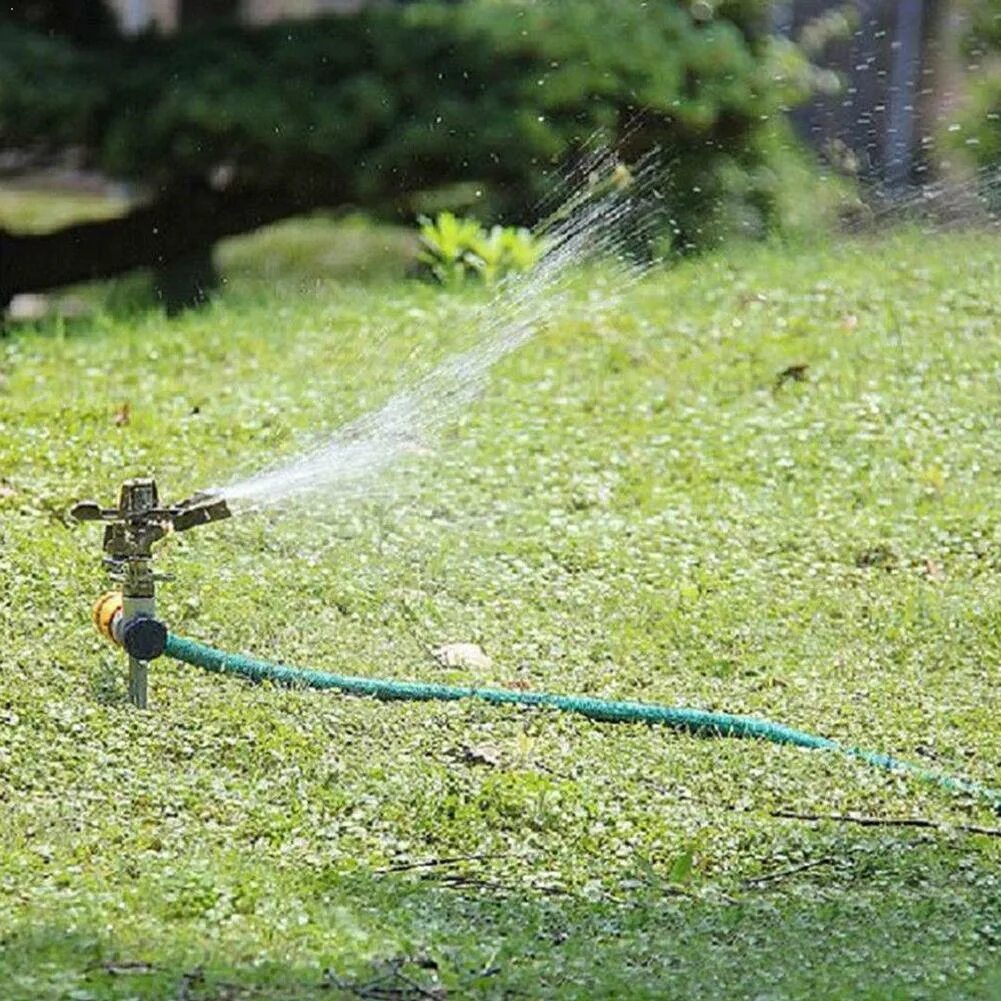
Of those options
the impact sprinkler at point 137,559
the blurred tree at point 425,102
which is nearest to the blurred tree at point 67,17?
the blurred tree at point 425,102

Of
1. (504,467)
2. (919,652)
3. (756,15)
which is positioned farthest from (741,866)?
(756,15)

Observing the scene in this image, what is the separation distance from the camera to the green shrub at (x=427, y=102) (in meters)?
8.56

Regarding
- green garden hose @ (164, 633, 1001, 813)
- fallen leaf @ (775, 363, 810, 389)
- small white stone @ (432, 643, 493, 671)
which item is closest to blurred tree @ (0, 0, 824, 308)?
→ fallen leaf @ (775, 363, 810, 389)

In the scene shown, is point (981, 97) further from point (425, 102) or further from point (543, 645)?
point (543, 645)

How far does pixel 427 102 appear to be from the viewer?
859 centimetres

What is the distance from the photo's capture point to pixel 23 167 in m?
9.68

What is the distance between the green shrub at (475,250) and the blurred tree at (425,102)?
0.30 meters

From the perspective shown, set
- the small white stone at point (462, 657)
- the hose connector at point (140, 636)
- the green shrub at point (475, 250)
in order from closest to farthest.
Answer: the hose connector at point (140, 636) < the small white stone at point (462, 657) < the green shrub at point (475, 250)

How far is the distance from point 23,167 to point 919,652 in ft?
17.7

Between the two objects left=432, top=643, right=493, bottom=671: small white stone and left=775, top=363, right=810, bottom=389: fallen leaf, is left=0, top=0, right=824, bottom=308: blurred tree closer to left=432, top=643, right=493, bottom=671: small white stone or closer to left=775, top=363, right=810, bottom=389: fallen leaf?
A: left=775, top=363, right=810, bottom=389: fallen leaf

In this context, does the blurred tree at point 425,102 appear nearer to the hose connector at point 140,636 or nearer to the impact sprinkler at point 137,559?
the impact sprinkler at point 137,559

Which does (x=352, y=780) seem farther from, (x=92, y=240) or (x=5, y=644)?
(x=92, y=240)

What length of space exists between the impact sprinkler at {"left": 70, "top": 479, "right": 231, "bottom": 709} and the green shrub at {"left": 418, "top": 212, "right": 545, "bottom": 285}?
3.70 metres

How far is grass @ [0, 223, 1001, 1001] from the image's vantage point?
12.3 ft
